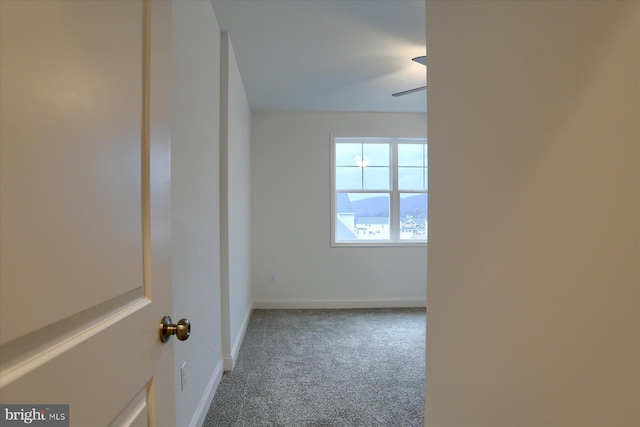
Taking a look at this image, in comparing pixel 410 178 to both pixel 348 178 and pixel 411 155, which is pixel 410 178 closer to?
pixel 411 155

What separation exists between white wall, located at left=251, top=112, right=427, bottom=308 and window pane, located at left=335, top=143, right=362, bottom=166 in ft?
0.63

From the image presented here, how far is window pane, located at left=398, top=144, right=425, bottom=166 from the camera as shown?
4.39 m

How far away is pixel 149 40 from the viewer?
2.34ft

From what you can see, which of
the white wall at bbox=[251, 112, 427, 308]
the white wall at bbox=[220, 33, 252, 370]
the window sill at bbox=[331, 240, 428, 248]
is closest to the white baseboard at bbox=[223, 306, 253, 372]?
the white wall at bbox=[220, 33, 252, 370]

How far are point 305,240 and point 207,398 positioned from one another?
8.04ft

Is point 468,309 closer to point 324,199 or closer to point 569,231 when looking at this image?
point 569,231

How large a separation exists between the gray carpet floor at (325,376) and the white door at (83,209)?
1414 mm

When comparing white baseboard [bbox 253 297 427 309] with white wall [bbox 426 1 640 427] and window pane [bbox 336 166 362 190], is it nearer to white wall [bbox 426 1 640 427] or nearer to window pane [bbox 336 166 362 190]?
window pane [bbox 336 166 362 190]

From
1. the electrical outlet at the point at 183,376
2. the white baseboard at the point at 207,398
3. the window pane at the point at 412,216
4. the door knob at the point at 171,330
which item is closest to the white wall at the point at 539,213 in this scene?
the door knob at the point at 171,330

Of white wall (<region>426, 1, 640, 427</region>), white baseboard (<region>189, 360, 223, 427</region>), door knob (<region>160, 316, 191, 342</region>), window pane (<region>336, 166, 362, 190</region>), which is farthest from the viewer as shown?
window pane (<region>336, 166, 362, 190</region>)

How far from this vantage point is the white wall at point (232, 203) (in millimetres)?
2398

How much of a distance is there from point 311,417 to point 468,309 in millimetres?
1349

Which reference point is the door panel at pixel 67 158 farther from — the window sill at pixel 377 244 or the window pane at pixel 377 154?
the window pane at pixel 377 154

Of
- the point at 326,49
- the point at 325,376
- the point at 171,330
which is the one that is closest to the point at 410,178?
the point at 326,49
